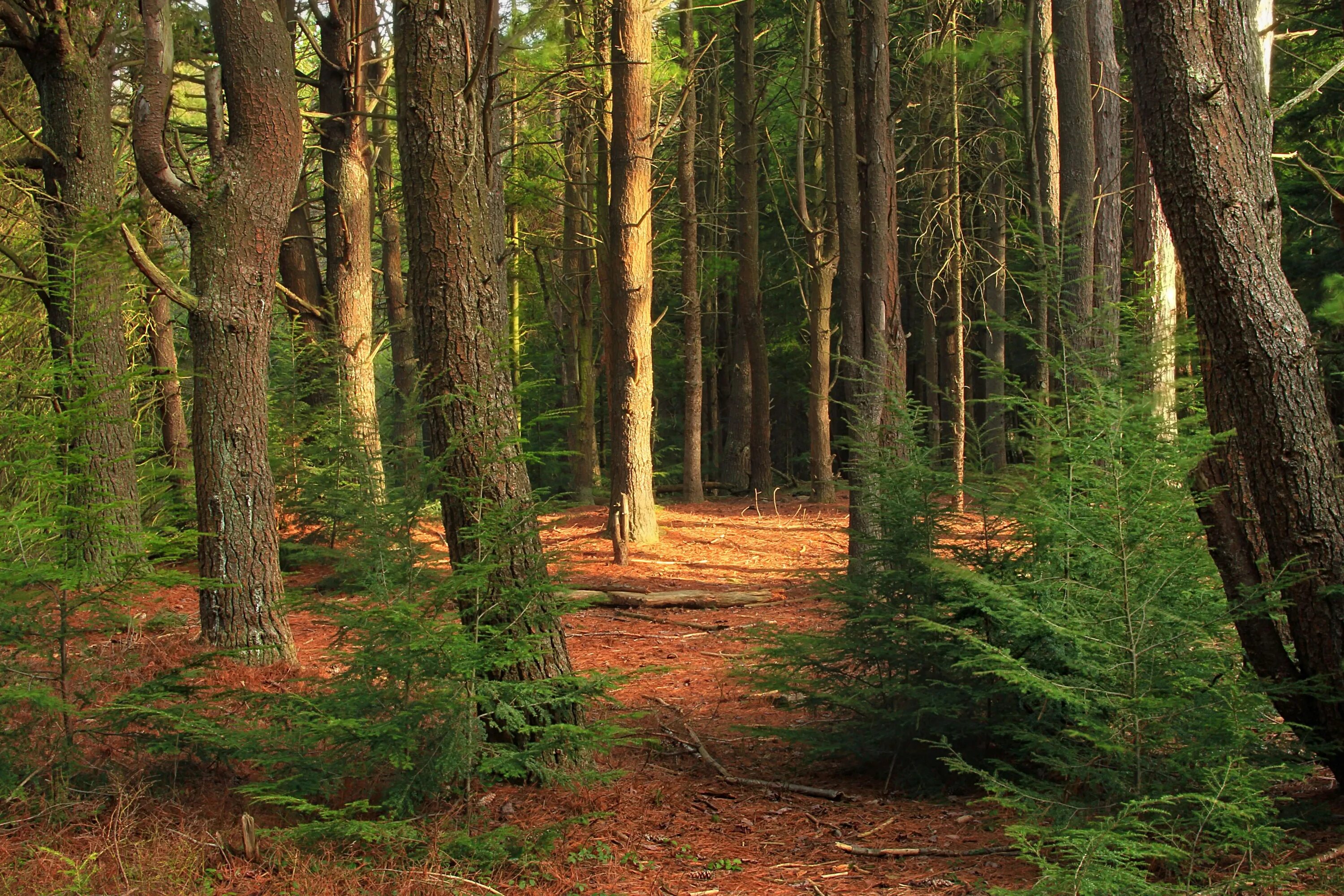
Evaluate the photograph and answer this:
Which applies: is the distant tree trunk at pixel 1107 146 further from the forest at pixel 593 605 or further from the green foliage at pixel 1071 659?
the green foliage at pixel 1071 659

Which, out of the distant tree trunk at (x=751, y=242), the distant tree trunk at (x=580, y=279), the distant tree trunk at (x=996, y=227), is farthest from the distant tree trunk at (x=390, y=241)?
the distant tree trunk at (x=996, y=227)

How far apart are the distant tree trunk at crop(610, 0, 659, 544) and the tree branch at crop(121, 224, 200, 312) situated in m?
6.62

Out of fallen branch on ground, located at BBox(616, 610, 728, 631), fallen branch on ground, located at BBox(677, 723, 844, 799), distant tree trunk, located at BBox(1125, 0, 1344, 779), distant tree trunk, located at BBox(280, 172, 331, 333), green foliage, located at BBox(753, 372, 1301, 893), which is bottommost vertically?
fallen branch on ground, located at BBox(677, 723, 844, 799)

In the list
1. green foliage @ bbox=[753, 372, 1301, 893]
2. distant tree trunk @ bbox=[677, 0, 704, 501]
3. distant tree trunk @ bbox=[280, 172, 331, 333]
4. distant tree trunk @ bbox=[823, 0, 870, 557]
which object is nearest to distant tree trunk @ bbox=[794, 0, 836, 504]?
distant tree trunk @ bbox=[677, 0, 704, 501]

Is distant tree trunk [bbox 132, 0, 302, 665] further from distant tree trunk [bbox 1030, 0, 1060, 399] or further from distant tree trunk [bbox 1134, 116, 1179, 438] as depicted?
distant tree trunk [bbox 1030, 0, 1060, 399]

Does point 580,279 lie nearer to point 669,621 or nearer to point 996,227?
point 996,227

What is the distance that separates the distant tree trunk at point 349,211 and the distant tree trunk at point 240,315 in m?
4.21

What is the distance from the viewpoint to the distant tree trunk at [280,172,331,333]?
12789 mm

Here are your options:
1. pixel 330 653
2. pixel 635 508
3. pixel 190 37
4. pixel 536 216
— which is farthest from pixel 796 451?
pixel 330 653

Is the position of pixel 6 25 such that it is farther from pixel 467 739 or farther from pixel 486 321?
pixel 467 739

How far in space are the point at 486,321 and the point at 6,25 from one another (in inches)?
259

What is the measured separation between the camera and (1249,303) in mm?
4367

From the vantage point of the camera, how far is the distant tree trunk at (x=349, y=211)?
1149 centimetres

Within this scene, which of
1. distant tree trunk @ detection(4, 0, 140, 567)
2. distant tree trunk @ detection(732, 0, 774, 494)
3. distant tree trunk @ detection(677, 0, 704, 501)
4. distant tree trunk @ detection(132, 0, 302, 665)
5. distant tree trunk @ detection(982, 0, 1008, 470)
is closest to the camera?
distant tree trunk @ detection(132, 0, 302, 665)
